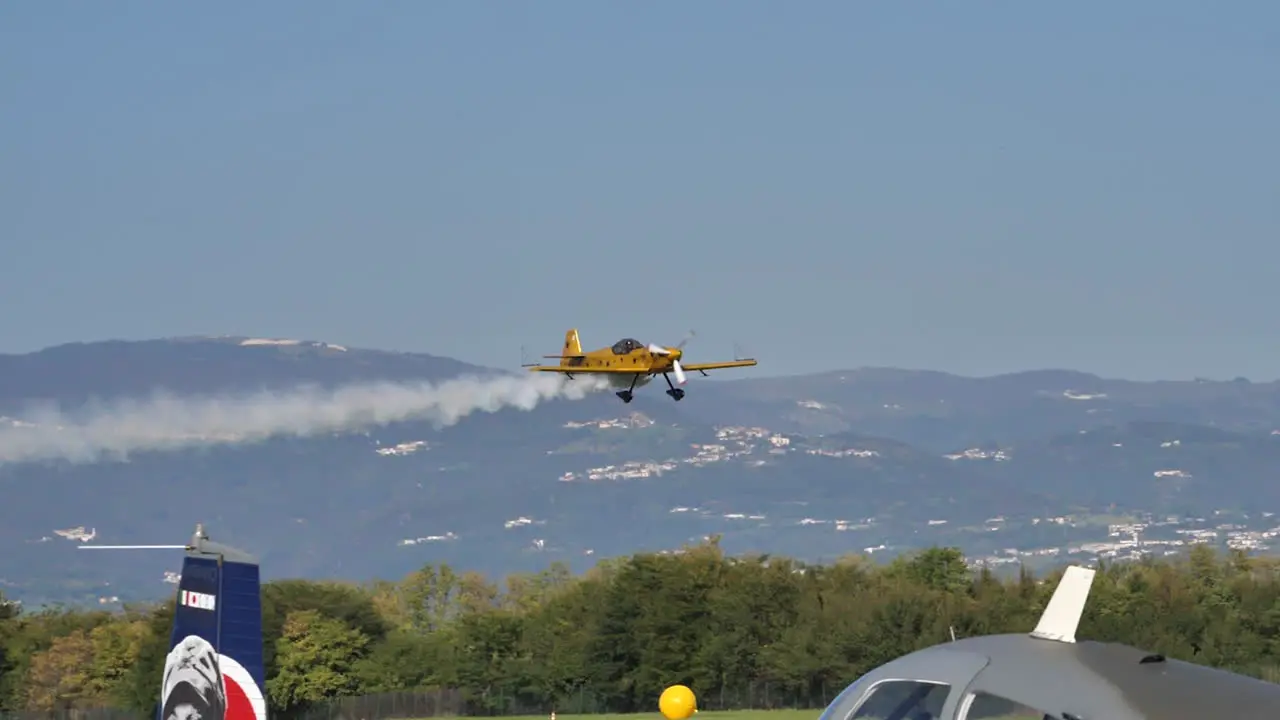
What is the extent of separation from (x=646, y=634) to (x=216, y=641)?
420ft

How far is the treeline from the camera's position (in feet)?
511

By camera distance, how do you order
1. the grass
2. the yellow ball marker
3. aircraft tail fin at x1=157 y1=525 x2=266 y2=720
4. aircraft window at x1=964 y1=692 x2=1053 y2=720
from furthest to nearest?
the grass → the yellow ball marker → aircraft tail fin at x1=157 y1=525 x2=266 y2=720 → aircraft window at x1=964 y1=692 x2=1053 y2=720

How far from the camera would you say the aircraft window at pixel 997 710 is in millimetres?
15906

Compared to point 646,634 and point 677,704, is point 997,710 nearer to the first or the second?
point 677,704

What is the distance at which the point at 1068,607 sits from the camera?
1655 centimetres

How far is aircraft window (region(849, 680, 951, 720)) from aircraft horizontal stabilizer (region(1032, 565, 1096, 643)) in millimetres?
966

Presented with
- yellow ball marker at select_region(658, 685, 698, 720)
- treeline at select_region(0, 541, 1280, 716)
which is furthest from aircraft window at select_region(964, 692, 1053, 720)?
treeline at select_region(0, 541, 1280, 716)

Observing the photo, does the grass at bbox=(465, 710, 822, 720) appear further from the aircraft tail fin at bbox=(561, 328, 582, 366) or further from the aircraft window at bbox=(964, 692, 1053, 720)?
the aircraft window at bbox=(964, 692, 1053, 720)

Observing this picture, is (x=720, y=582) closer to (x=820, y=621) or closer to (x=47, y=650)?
(x=820, y=621)

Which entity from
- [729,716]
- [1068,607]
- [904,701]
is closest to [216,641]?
[904,701]

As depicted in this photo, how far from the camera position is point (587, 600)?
603 feet

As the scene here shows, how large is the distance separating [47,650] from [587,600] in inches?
1969

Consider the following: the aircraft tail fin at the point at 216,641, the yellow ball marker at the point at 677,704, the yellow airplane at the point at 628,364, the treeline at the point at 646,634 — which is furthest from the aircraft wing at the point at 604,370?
the treeline at the point at 646,634

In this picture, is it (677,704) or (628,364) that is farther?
(677,704)
